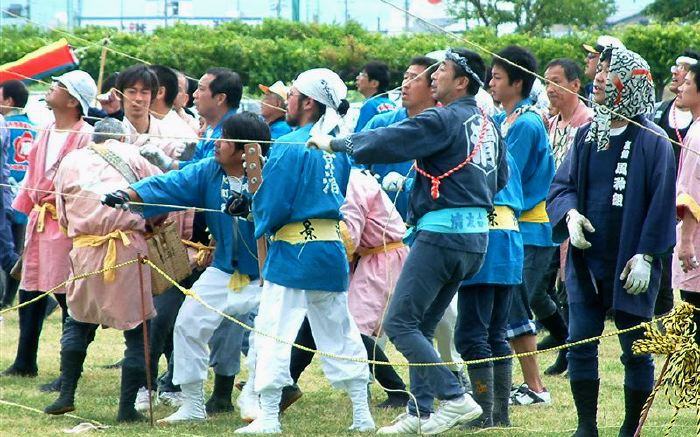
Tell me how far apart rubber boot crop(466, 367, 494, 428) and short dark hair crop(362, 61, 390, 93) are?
5290mm

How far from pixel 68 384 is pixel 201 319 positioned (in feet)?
2.77

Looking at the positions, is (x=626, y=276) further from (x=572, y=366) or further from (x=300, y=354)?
(x=300, y=354)

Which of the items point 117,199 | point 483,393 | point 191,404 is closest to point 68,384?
point 191,404

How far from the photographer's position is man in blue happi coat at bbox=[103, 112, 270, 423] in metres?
6.72

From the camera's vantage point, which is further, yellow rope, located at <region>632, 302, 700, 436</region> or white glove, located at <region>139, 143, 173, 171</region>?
white glove, located at <region>139, 143, 173, 171</region>

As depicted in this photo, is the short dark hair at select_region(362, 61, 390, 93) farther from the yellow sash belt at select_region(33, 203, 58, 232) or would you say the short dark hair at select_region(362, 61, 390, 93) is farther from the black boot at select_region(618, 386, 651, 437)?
the black boot at select_region(618, 386, 651, 437)

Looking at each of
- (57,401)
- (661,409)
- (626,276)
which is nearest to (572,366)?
(626,276)

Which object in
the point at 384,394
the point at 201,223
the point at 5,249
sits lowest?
the point at 384,394

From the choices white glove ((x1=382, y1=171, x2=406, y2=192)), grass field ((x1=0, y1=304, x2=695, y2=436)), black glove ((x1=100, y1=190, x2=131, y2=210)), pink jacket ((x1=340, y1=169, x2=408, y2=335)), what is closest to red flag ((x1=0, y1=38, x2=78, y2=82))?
grass field ((x1=0, y1=304, x2=695, y2=436))

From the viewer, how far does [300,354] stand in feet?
23.9

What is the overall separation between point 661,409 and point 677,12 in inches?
688

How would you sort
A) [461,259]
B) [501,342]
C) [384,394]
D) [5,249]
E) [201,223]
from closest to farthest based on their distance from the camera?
[461,259] → [501,342] → [201,223] → [384,394] → [5,249]

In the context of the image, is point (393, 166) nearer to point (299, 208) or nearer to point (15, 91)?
point (299, 208)

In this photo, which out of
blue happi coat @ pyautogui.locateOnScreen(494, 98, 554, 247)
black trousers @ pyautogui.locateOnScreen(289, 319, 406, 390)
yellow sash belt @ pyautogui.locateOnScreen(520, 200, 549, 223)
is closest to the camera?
black trousers @ pyautogui.locateOnScreen(289, 319, 406, 390)
